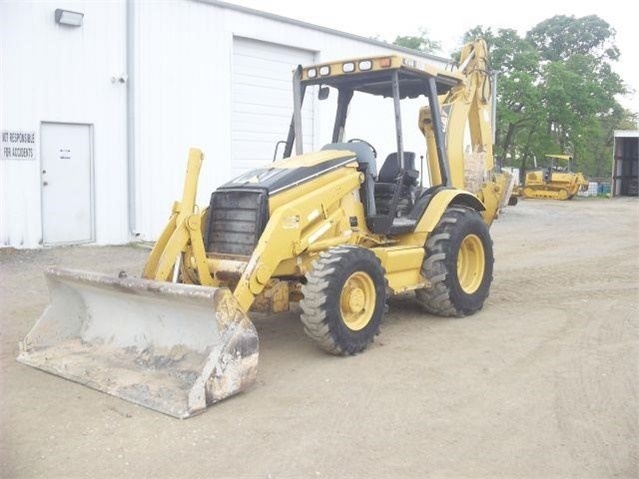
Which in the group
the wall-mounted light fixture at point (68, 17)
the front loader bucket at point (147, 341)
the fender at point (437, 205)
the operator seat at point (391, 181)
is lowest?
the front loader bucket at point (147, 341)

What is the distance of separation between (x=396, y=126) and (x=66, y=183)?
689 cm

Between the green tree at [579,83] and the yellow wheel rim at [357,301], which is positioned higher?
the green tree at [579,83]

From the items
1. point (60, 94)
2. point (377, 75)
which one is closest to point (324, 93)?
point (377, 75)

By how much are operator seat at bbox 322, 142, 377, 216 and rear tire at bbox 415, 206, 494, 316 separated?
783mm

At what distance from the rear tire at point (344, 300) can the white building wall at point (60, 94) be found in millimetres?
6991

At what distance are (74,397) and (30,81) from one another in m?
7.50

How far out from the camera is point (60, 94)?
11.2 meters

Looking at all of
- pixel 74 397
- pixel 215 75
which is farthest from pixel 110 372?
pixel 215 75

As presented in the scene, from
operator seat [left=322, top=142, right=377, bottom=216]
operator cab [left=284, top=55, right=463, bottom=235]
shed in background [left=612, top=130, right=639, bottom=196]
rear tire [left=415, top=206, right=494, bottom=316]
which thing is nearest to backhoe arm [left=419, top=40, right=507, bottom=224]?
operator cab [left=284, top=55, right=463, bottom=235]

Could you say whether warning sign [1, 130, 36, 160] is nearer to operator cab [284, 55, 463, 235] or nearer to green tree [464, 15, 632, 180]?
operator cab [284, 55, 463, 235]

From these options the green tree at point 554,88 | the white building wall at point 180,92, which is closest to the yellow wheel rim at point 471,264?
the white building wall at point 180,92

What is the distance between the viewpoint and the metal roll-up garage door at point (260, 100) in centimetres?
1433

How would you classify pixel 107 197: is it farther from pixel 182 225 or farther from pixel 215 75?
pixel 182 225

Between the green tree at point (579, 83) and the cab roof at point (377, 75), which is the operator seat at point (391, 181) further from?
the green tree at point (579, 83)
